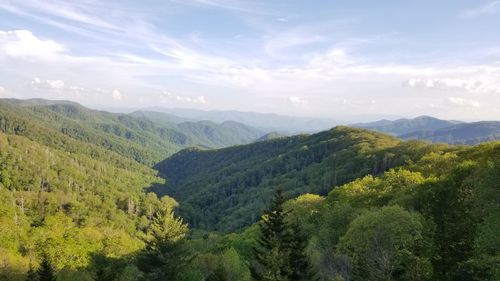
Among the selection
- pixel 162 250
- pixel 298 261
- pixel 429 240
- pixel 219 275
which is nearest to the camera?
pixel 298 261

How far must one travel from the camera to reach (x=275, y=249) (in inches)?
1666

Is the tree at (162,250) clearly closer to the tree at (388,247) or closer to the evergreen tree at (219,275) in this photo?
the evergreen tree at (219,275)

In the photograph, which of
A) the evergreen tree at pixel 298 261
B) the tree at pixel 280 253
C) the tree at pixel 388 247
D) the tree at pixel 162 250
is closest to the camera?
the tree at pixel 280 253

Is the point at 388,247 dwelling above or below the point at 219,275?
above

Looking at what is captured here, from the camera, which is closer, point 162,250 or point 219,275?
point 162,250

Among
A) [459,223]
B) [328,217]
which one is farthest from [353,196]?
[459,223]

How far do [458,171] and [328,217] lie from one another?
2142 cm

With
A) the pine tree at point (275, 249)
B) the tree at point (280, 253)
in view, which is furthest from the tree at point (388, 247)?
the pine tree at point (275, 249)

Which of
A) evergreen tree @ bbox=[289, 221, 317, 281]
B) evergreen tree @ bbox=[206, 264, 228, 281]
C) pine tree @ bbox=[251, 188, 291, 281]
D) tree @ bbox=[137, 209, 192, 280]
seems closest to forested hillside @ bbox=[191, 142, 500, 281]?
pine tree @ bbox=[251, 188, 291, 281]

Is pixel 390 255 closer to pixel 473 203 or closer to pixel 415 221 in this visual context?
pixel 415 221

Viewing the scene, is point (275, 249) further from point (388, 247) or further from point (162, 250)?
point (162, 250)

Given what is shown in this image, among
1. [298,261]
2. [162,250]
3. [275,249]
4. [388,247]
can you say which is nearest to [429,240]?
[388,247]

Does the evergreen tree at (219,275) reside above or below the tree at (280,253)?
below

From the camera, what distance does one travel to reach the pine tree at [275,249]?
Answer: 4141 cm
